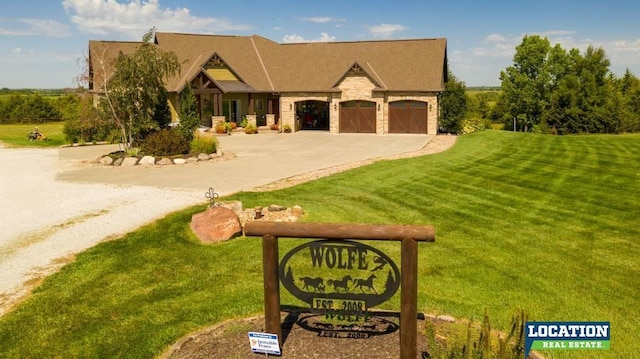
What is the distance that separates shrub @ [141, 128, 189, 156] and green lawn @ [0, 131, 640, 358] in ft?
31.5

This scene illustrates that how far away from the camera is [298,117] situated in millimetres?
42438

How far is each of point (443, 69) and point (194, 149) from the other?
23.9 meters

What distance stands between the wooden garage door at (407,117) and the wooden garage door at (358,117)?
1460 millimetres

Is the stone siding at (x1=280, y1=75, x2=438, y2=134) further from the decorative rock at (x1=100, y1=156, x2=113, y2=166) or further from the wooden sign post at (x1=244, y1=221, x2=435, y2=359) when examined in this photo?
the wooden sign post at (x1=244, y1=221, x2=435, y2=359)

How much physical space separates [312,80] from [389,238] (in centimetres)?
3608

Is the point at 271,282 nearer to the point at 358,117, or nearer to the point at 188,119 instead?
the point at 188,119

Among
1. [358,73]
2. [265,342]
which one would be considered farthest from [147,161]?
[358,73]

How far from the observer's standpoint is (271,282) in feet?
20.6

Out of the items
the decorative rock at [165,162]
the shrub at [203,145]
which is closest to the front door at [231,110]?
the shrub at [203,145]

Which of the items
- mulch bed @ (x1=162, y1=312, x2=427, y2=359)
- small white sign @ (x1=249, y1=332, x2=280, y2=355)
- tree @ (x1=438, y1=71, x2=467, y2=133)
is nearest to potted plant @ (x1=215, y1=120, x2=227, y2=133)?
tree @ (x1=438, y1=71, x2=467, y2=133)

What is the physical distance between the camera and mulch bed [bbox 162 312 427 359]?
246 inches

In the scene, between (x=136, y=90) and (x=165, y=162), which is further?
(x=136, y=90)

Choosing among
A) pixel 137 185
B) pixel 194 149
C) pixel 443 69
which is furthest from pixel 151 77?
pixel 443 69

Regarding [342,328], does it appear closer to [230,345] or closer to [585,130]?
[230,345]
